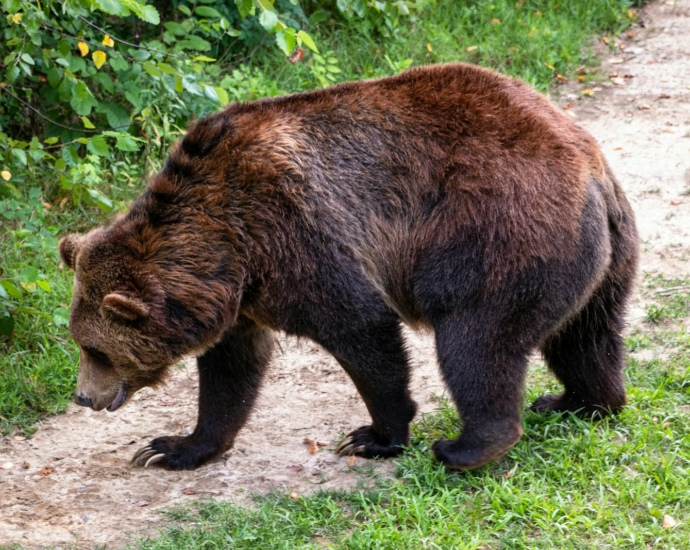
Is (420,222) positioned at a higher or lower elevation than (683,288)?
higher

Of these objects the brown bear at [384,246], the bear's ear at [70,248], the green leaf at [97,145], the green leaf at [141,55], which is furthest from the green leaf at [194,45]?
the bear's ear at [70,248]

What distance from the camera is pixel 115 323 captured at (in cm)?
460

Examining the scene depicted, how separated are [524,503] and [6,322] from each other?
3.58 metres

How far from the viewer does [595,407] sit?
4.98 m

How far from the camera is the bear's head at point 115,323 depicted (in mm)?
4547

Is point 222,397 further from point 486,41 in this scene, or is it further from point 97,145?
point 486,41

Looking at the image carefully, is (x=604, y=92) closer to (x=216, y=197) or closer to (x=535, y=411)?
(x=535, y=411)

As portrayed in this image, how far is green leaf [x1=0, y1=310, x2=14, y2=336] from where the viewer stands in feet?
19.6

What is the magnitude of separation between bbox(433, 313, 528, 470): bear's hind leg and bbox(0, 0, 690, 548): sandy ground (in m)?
0.59

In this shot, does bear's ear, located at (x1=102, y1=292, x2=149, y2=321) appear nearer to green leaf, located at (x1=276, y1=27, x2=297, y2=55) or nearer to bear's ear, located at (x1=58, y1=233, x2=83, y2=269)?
bear's ear, located at (x1=58, y1=233, x2=83, y2=269)

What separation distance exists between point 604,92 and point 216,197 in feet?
19.4

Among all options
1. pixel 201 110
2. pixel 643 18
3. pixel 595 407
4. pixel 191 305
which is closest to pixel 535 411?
pixel 595 407

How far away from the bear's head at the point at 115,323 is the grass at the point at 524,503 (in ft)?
2.43

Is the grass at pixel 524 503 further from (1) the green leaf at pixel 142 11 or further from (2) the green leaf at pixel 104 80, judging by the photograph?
(2) the green leaf at pixel 104 80
